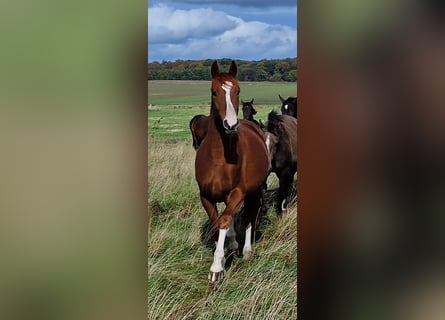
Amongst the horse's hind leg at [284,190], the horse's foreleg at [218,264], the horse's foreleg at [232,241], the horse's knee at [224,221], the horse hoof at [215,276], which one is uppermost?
the horse's hind leg at [284,190]

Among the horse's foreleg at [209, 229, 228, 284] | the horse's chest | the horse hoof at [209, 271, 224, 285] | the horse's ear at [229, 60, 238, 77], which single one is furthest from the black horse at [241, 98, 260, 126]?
the horse hoof at [209, 271, 224, 285]

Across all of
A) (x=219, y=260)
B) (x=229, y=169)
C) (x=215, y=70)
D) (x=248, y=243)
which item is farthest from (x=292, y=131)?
(x=219, y=260)

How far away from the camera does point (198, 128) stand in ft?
7.94

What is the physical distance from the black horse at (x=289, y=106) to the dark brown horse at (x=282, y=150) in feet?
0.06

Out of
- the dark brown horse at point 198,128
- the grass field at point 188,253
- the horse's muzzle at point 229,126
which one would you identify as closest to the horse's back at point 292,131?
the grass field at point 188,253

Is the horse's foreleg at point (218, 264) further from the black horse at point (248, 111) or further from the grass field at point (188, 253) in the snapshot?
the black horse at point (248, 111)

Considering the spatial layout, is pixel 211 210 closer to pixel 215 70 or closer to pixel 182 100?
pixel 182 100

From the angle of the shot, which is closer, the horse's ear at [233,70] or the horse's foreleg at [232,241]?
the horse's ear at [233,70]

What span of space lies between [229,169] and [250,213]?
0.22 meters

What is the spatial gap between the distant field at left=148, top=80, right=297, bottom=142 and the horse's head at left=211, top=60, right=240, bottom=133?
0.13 feet

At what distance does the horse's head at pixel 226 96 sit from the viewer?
2.33 metres

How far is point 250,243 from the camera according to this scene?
2482 mm
